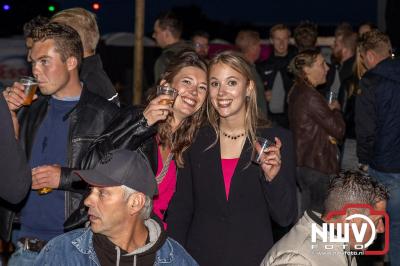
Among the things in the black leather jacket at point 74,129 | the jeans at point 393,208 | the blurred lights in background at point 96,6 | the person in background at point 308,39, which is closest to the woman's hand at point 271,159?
the black leather jacket at point 74,129

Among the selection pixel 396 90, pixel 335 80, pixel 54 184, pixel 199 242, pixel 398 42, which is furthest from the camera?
pixel 398 42

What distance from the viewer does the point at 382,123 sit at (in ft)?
24.1

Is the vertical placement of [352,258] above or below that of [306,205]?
above

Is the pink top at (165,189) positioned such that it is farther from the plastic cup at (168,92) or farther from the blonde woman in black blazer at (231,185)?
the plastic cup at (168,92)

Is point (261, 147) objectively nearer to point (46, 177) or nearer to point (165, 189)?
point (165, 189)

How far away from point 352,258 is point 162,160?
4.97ft

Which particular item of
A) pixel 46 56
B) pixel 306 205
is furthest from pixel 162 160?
pixel 306 205

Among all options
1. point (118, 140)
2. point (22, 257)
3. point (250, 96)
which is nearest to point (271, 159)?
point (250, 96)

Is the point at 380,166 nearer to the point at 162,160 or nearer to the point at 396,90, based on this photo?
the point at 396,90

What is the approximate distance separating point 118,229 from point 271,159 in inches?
43.5

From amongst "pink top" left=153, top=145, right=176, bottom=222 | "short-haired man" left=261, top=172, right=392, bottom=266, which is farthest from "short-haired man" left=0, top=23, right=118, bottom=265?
"short-haired man" left=261, top=172, right=392, bottom=266

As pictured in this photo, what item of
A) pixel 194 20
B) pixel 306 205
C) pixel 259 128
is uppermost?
pixel 259 128

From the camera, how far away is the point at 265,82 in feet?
34.0

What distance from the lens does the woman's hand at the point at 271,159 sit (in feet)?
15.2
